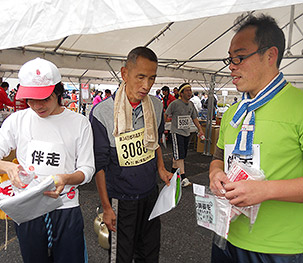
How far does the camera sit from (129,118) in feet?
5.20

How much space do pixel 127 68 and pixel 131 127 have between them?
40 centimetres

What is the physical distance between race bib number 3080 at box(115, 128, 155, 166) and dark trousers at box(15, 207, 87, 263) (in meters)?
0.43

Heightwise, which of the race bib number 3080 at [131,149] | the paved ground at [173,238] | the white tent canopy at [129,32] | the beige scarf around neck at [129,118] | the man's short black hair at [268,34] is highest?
the white tent canopy at [129,32]

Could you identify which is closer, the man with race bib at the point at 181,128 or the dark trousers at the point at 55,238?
the dark trousers at the point at 55,238

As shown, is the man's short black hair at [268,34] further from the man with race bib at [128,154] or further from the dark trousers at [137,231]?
the dark trousers at [137,231]

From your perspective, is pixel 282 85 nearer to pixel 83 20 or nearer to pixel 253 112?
pixel 253 112

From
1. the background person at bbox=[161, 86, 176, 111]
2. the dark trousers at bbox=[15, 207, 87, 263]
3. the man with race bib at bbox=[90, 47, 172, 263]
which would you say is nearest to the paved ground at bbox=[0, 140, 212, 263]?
the man with race bib at bbox=[90, 47, 172, 263]

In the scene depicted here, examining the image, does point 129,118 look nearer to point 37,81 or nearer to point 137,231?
point 37,81

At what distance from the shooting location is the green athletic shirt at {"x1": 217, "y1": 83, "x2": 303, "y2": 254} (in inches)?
37.8

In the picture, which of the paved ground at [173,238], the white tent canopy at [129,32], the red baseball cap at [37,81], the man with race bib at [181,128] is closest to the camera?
the white tent canopy at [129,32]

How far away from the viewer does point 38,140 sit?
1333 millimetres

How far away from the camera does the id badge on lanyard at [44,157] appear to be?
51.7 inches

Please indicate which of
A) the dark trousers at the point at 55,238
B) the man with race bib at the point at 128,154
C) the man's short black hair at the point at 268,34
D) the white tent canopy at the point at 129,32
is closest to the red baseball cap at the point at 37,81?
the white tent canopy at the point at 129,32

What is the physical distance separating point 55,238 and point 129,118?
85 centimetres
